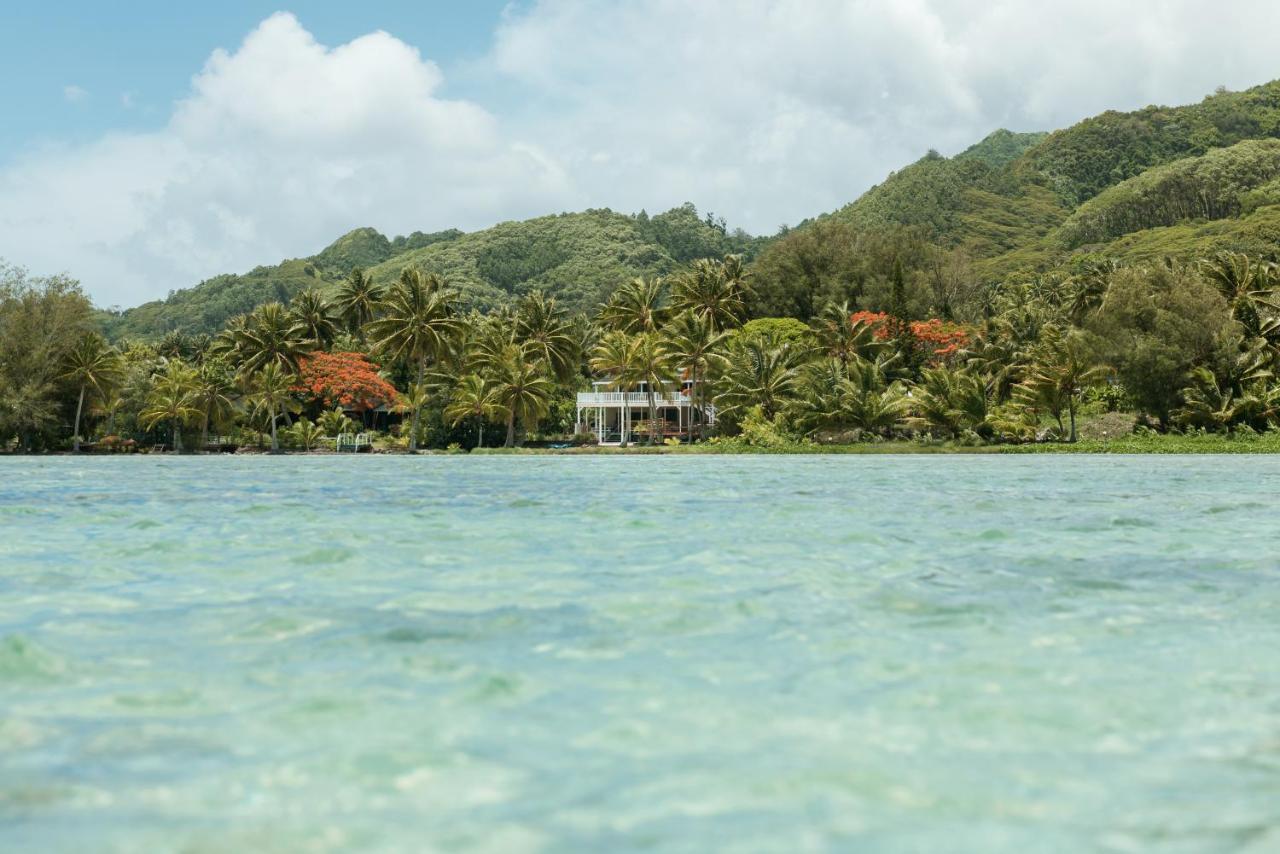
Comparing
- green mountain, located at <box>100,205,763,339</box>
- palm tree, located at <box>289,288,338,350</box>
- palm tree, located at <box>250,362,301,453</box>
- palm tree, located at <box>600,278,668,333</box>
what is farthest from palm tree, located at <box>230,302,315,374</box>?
green mountain, located at <box>100,205,763,339</box>

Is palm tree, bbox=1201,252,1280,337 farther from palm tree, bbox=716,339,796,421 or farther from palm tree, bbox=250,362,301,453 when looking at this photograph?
palm tree, bbox=250,362,301,453

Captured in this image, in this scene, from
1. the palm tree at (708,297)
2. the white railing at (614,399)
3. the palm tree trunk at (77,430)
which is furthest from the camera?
the palm tree at (708,297)

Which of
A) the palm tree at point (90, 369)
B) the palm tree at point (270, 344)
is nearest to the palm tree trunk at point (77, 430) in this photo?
the palm tree at point (90, 369)

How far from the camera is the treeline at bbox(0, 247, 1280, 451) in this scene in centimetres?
4578

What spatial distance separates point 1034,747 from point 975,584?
14.1ft

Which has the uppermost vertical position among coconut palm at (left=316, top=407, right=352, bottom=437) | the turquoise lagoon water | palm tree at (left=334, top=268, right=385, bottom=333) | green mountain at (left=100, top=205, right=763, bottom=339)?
green mountain at (left=100, top=205, right=763, bottom=339)

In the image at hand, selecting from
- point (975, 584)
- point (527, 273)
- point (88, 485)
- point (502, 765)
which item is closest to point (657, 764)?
point (502, 765)

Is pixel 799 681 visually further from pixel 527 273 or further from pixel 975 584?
pixel 527 273

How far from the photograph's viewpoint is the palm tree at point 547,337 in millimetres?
63688

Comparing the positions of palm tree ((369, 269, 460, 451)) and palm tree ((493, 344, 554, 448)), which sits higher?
palm tree ((369, 269, 460, 451))

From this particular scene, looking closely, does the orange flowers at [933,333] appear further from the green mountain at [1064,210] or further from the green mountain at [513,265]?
the green mountain at [513,265]

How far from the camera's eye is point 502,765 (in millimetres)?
3754

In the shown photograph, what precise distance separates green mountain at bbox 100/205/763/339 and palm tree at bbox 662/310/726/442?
62.8 m

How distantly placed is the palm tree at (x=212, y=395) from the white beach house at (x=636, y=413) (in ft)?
71.2
